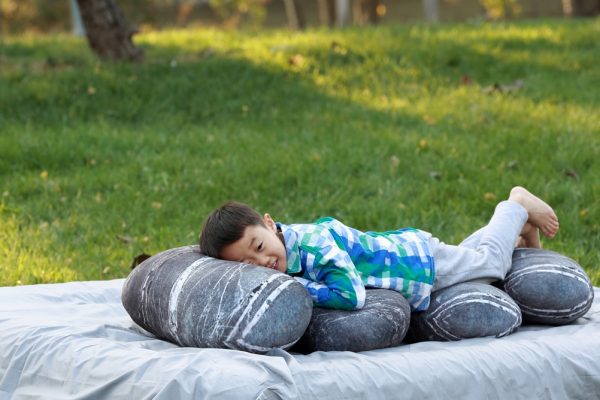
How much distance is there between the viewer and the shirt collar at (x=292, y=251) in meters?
3.75

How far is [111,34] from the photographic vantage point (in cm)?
960

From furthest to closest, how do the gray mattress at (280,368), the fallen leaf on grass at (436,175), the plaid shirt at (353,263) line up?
1. the fallen leaf on grass at (436,175)
2. the plaid shirt at (353,263)
3. the gray mattress at (280,368)

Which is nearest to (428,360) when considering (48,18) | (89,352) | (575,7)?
(89,352)

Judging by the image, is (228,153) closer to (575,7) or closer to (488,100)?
(488,100)

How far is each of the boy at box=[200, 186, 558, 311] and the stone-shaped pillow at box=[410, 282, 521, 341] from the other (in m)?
0.07

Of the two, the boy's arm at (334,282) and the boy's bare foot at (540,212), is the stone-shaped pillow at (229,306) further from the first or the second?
Result: the boy's bare foot at (540,212)

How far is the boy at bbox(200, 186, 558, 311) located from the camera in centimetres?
366

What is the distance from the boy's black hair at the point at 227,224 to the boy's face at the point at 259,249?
0.07 feet

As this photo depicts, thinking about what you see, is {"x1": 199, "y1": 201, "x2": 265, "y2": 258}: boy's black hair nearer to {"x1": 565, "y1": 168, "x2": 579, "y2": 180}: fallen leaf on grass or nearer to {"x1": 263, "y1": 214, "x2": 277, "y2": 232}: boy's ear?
{"x1": 263, "y1": 214, "x2": 277, "y2": 232}: boy's ear

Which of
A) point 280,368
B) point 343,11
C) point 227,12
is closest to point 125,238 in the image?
point 280,368

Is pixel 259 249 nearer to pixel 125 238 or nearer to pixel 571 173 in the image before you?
pixel 125 238

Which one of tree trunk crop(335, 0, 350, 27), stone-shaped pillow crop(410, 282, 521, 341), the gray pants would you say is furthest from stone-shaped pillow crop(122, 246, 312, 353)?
tree trunk crop(335, 0, 350, 27)

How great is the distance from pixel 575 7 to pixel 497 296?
16030 mm

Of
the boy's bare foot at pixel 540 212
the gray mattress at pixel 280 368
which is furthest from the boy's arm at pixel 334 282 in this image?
the boy's bare foot at pixel 540 212
